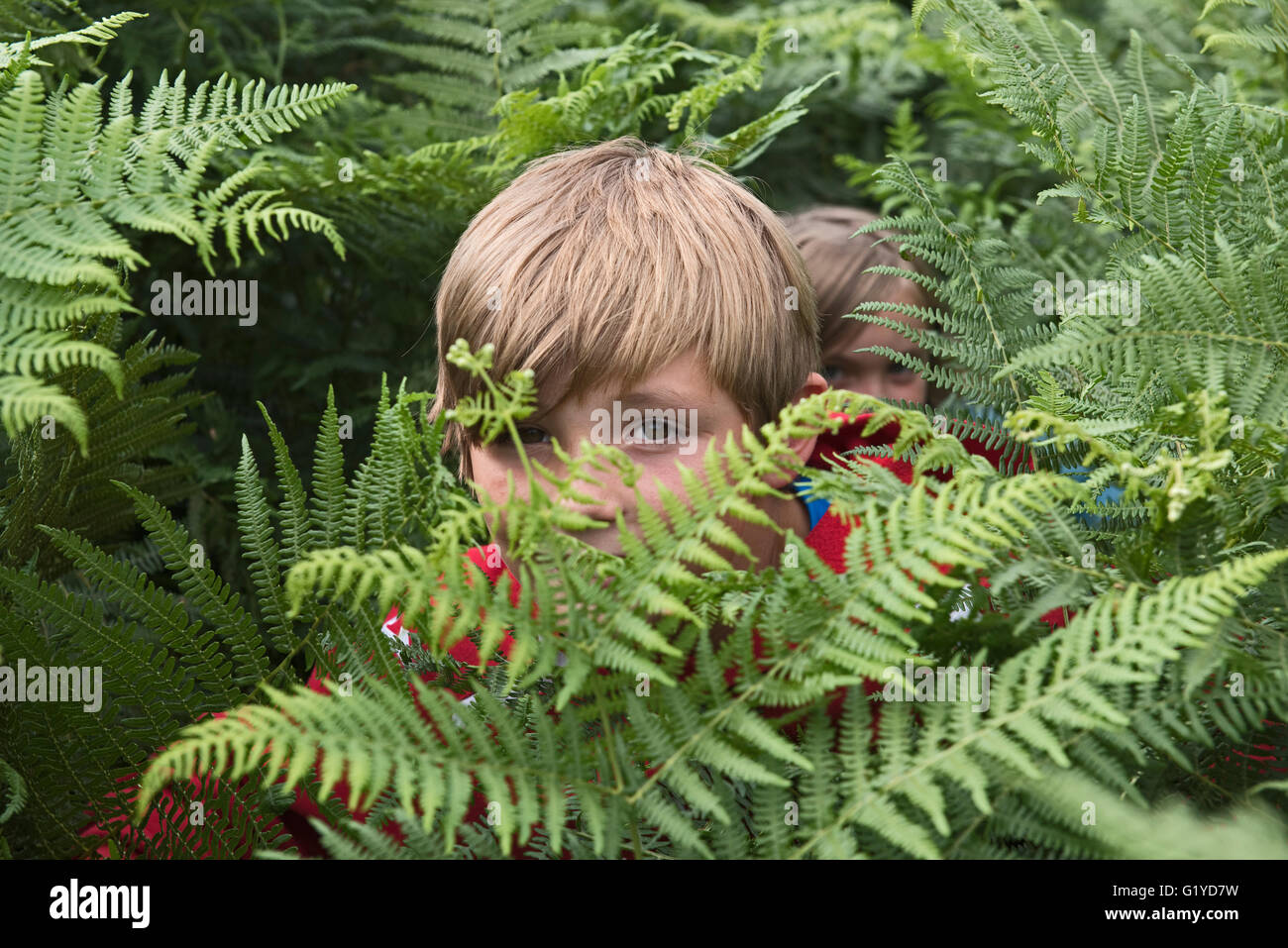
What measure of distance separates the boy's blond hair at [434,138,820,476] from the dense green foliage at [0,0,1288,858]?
212 millimetres

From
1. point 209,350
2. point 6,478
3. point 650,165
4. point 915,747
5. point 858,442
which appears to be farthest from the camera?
point 209,350

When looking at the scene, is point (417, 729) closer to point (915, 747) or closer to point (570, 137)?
point (915, 747)

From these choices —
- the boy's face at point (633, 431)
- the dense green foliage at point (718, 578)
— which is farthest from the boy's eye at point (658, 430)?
the dense green foliage at point (718, 578)

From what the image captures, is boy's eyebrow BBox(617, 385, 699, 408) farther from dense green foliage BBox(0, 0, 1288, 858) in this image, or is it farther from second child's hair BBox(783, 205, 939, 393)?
second child's hair BBox(783, 205, 939, 393)

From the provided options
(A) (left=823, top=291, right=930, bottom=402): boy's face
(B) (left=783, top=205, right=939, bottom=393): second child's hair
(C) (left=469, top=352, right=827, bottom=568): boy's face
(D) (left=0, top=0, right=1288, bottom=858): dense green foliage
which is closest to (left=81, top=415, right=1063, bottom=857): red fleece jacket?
(D) (left=0, top=0, right=1288, bottom=858): dense green foliage

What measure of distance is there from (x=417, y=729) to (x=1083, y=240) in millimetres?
2113

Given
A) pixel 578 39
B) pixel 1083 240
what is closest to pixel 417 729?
pixel 1083 240

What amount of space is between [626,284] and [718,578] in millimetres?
595

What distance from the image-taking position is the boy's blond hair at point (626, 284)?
1.62m

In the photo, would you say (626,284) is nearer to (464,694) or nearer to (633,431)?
(633,431)

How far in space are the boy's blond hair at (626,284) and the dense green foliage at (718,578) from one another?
0.70ft

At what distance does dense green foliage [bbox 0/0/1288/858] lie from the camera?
3.49 ft

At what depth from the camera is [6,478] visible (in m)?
1.80

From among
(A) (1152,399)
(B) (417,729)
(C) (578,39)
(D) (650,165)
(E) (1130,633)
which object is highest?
(C) (578,39)
